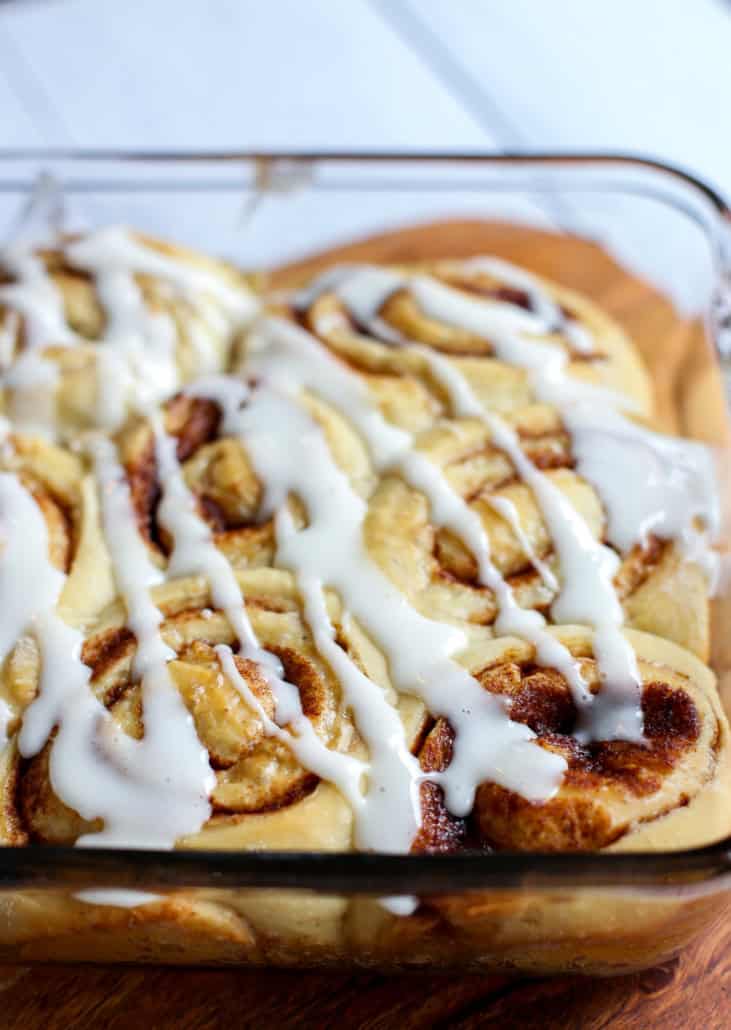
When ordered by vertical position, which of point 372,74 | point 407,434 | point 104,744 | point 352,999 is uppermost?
point 372,74

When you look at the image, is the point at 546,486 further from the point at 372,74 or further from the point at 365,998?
the point at 372,74

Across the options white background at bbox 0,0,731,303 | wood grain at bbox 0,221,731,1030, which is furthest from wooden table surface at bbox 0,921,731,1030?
white background at bbox 0,0,731,303

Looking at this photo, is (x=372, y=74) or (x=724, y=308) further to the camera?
(x=372, y=74)

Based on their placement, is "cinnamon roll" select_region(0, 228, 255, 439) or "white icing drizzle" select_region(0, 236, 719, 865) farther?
"cinnamon roll" select_region(0, 228, 255, 439)

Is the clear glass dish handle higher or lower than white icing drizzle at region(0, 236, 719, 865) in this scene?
higher

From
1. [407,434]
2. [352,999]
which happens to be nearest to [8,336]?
[407,434]

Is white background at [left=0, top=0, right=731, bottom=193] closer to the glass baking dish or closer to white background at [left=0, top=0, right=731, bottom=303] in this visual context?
white background at [left=0, top=0, right=731, bottom=303]

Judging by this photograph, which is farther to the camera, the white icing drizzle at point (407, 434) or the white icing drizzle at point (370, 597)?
the white icing drizzle at point (407, 434)

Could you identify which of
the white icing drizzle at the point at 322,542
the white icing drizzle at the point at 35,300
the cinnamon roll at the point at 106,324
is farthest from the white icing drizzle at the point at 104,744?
the white icing drizzle at the point at 35,300

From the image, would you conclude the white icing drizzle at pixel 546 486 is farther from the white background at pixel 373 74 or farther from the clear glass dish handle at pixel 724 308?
the white background at pixel 373 74

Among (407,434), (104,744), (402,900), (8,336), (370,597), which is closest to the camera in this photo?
(402,900)
